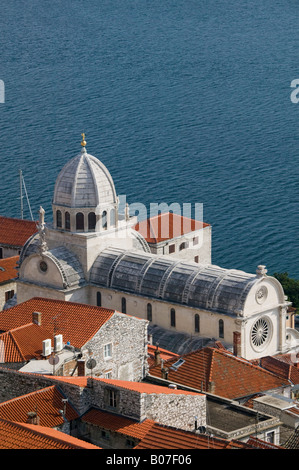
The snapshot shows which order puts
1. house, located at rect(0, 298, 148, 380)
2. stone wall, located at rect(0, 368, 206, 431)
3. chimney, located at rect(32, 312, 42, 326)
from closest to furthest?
stone wall, located at rect(0, 368, 206, 431), house, located at rect(0, 298, 148, 380), chimney, located at rect(32, 312, 42, 326)

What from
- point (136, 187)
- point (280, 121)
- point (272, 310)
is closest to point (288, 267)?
point (136, 187)

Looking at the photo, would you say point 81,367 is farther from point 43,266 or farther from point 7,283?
point 7,283

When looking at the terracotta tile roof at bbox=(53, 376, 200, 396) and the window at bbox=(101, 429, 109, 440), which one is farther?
the terracotta tile roof at bbox=(53, 376, 200, 396)

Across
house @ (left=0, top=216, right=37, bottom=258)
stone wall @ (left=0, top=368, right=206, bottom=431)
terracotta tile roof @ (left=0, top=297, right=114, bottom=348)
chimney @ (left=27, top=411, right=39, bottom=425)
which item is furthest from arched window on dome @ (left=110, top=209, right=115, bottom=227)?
chimney @ (left=27, top=411, right=39, bottom=425)

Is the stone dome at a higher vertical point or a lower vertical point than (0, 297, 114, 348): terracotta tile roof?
higher

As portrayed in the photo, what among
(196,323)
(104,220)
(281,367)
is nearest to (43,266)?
(104,220)

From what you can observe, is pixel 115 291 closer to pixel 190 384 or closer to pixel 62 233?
pixel 62 233

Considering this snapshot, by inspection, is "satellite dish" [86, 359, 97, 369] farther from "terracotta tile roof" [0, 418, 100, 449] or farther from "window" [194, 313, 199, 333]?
"window" [194, 313, 199, 333]
